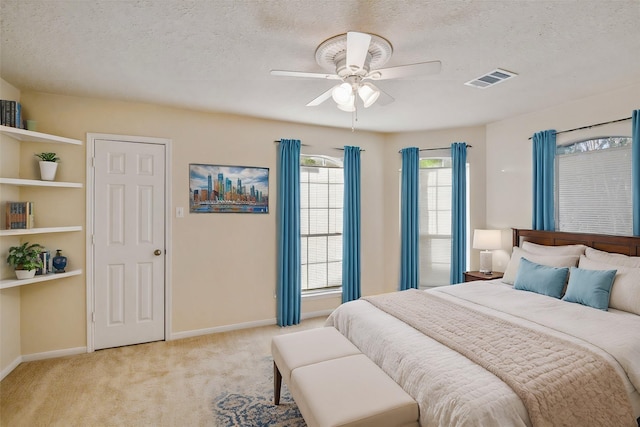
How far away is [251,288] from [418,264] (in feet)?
7.85

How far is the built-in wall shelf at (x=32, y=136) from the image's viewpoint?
2679 millimetres

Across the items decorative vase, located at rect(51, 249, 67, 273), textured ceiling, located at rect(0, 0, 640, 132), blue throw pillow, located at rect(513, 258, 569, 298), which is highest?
textured ceiling, located at rect(0, 0, 640, 132)

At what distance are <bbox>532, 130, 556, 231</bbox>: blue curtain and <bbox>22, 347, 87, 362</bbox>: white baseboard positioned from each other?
5087 mm

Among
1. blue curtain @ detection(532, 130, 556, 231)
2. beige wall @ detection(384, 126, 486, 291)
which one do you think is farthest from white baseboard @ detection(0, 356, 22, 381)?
blue curtain @ detection(532, 130, 556, 231)

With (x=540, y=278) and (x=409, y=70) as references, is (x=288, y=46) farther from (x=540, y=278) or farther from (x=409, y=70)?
(x=540, y=278)

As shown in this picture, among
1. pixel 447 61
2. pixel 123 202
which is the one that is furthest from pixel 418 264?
pixel 123 202

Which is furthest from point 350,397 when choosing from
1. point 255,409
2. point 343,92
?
point 343,92

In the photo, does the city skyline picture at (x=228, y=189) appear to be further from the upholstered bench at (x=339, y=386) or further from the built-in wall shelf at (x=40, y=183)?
the upholstered bench at (x=339, y=386)

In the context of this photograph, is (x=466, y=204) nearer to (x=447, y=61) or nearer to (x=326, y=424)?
(x=447, y=61)

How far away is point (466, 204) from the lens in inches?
180

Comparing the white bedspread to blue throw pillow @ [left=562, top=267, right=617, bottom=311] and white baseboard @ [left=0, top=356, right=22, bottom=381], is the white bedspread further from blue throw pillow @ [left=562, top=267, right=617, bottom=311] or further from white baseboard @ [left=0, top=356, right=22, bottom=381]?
white baseboard @ [left=0, top=356, right=22, bottom=381]

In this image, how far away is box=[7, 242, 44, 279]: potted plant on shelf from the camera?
2.84 metres

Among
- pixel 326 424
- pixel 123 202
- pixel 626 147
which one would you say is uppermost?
pixel 626 147

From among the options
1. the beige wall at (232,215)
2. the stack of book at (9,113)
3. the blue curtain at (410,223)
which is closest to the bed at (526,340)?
the beige wall at (232,215)
